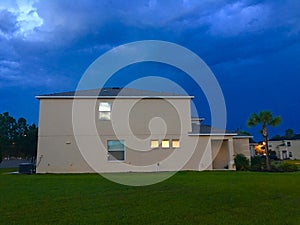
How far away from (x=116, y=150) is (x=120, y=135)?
42.5 inches

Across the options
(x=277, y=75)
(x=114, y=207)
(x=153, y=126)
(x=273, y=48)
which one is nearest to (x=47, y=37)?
(x=153, y=126)

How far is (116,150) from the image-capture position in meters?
18.6

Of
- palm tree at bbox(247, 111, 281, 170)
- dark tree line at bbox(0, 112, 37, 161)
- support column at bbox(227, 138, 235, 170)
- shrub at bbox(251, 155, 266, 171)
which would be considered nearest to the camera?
support column at bbox(227, 138, 235, 170)

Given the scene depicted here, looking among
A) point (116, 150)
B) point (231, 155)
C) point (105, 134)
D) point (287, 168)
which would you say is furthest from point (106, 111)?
point (287, 168)

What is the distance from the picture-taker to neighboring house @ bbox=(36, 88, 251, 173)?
1825 cm

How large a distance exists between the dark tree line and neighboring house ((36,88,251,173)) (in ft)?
28.5

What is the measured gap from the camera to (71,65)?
50562 mm

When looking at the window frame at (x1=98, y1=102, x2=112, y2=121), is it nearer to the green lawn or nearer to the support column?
the support column

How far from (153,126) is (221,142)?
5813 mm

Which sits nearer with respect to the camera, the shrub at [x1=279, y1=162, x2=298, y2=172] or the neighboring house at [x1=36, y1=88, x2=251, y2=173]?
the neighboring house at [x1=36, y1=88, x2=251, y2=173]

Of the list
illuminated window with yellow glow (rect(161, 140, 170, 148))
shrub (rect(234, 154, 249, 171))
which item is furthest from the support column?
illuminated window with yellow glow (rect(161, 140, 170, 148))

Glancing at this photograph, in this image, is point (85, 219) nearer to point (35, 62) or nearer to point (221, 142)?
point (221, 142)

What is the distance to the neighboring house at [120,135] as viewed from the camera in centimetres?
1825

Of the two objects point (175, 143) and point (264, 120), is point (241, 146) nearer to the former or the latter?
point (264, 120)
